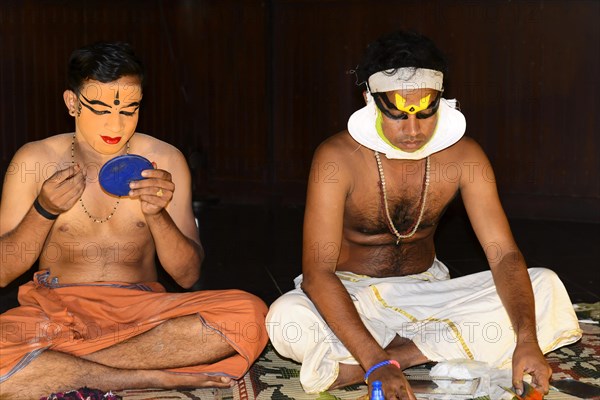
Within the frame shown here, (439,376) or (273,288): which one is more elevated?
(439,376)

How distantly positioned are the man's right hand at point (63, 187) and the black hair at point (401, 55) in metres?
1.22

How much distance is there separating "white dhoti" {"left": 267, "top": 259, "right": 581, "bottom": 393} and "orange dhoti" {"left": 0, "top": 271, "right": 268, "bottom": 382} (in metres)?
0.13

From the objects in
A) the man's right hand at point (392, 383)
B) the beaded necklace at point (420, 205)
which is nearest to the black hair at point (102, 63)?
the beaded necklace at point (420, 205)

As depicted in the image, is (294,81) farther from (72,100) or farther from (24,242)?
(24,242)

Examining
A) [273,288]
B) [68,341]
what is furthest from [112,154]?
[273,288]

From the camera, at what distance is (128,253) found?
12.6 ft

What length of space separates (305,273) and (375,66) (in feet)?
2.84

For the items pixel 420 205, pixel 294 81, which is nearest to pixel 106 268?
pixel 420 205

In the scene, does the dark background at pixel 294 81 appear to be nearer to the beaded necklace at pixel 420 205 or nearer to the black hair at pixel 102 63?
the beaded necklace at pixel 420 205

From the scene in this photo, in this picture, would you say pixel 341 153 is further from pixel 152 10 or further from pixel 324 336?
pixel 152 10

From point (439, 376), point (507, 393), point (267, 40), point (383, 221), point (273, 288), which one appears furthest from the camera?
point (267, 40)

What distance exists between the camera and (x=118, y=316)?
369 cm

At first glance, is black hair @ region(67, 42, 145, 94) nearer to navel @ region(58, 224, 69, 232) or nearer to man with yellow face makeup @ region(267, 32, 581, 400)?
navel @ region(58, 224, 69, 232)

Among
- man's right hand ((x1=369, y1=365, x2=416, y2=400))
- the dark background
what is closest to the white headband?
man's right hand ((x1=369, y1=365, x2=416, y2=400))
